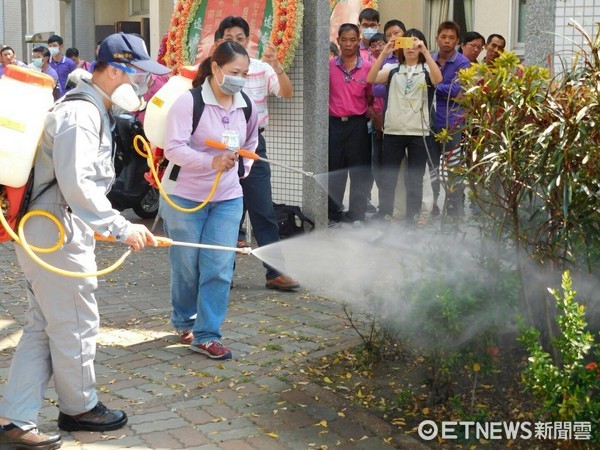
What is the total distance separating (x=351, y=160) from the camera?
10.5 meters

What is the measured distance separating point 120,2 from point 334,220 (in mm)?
21203

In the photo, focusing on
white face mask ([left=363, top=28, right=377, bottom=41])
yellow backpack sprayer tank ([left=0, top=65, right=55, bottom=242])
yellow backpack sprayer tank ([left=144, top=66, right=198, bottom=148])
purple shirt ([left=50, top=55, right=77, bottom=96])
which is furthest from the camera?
purple shirt ([left=50, top=55, right=77, bottom=96])

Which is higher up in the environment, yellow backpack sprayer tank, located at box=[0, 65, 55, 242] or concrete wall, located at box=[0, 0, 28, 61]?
concrete wall, located at box=[0, 0, 28, 61]

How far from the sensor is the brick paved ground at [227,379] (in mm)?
4945

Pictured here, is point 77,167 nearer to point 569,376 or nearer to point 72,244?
point 72,244

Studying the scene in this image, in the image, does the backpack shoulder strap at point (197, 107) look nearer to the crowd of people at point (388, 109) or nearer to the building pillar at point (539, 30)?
the building pillar at point (539, 30)

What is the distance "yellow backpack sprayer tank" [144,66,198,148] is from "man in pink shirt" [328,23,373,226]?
389cm

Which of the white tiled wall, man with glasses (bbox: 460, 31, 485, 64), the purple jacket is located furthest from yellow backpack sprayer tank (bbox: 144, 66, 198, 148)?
man with glasses (bbox: 460, 31, 485, 64)

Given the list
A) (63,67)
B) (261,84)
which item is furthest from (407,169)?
(63,67)

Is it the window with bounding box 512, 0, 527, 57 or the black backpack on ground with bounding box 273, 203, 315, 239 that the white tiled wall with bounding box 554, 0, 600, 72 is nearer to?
the black backpack on ground with bounding box 273, 203, 315, 239

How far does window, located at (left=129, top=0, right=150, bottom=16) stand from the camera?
91.8 ft

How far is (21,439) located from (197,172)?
2.23 m

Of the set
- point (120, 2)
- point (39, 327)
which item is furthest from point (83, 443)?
point (120, 2)

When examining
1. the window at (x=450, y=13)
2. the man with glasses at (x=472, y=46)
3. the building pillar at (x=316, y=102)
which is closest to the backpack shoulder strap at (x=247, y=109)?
the building pillar at (x=316, y=102)
